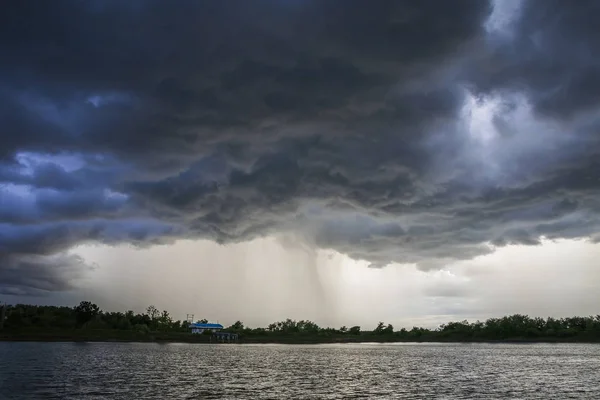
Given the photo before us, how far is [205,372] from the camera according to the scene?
9862cm

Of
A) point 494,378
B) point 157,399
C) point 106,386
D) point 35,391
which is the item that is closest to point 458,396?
point 494,378

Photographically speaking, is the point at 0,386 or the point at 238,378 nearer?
the point at 0,386

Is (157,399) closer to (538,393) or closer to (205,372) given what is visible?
(205,372)

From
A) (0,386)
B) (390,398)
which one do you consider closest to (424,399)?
(390,398)

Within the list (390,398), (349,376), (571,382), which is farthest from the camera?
(349,376)

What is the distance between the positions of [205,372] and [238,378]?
14019mm

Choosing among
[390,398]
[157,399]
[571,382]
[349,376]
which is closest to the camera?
[157,399]

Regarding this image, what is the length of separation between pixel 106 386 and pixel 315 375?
133 ft

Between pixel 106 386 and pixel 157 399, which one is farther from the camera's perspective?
pixel 106 386

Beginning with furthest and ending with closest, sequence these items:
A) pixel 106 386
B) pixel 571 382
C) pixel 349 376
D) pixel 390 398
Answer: pixel 349 376
pixel 571 382
pixel 106 386
pixel 390 398

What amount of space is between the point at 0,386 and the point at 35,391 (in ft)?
24.1

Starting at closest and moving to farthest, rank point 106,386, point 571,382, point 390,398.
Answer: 1. point 390,398
2. point 106,386
3. point 571,382

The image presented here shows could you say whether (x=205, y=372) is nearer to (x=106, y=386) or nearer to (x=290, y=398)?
(x=106, y=386)

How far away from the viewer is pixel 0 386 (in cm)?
6719
